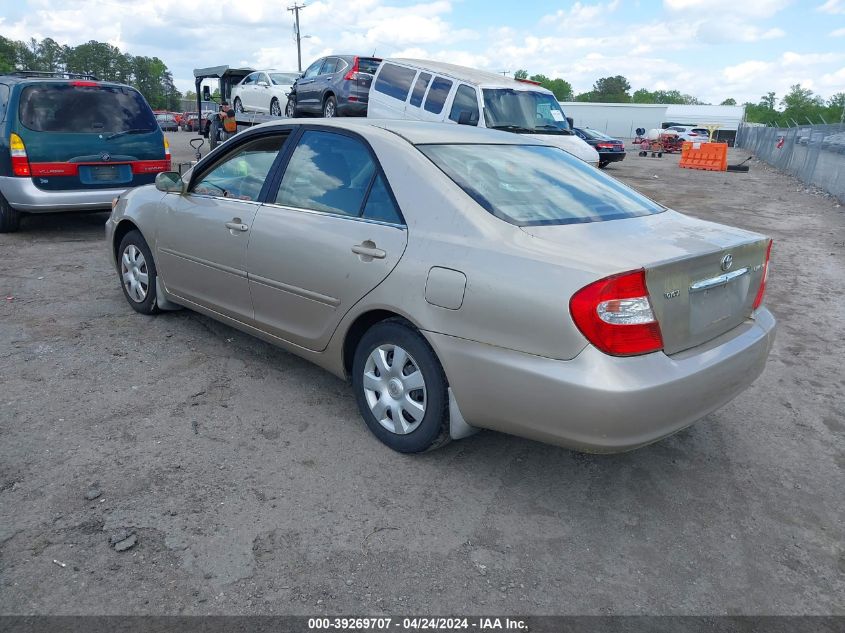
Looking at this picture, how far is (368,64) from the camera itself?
13.6m

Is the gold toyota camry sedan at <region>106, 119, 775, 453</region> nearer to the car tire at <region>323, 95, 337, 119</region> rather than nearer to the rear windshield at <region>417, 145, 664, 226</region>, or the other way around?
the rear windshield at <region>417, 145, 664, 226</region>

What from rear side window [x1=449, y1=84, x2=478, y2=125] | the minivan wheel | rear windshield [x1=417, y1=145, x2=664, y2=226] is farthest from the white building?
the minivan wheel

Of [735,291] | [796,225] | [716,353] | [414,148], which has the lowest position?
[796,225]

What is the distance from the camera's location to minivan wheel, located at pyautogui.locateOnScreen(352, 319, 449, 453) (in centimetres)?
305

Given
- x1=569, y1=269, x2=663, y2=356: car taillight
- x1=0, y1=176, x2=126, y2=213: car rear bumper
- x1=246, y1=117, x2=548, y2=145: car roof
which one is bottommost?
x1=0, y1=176, x2=126, y2=213: car rear bumper

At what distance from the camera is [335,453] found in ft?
10.9

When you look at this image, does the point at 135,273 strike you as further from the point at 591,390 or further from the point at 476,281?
the point at 591,390

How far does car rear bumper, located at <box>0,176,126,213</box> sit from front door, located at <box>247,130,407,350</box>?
16.1 ft

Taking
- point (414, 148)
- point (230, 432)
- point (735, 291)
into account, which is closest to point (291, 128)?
point (414, 148)

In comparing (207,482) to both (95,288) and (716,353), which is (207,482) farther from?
(95,288)

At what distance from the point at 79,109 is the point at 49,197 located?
1.12m

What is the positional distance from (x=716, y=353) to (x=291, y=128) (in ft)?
8.83

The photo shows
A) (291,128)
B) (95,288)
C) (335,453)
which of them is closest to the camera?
(335,453)

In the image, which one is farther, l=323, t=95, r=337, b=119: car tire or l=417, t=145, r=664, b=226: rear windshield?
l=323, t=95, r=337, b=119: car tire
